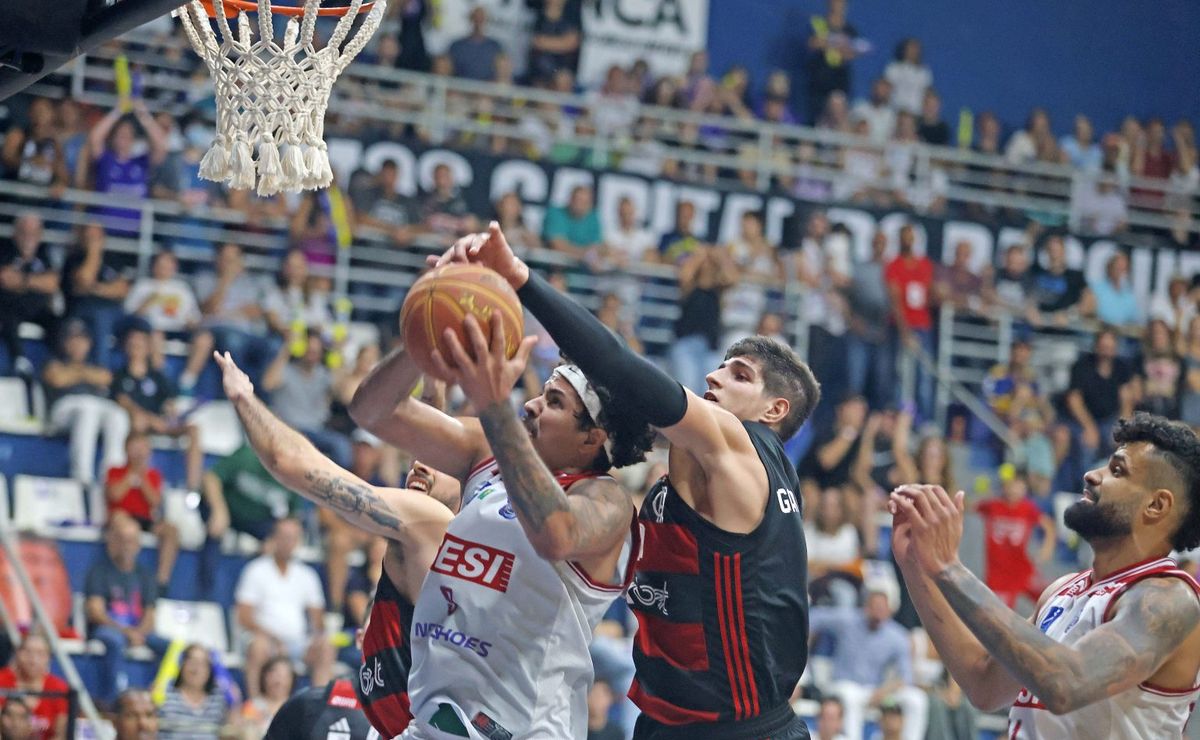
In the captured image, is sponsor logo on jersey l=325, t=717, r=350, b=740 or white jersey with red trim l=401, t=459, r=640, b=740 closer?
white jersey with red trim l=401, t=459, r=640, b=740

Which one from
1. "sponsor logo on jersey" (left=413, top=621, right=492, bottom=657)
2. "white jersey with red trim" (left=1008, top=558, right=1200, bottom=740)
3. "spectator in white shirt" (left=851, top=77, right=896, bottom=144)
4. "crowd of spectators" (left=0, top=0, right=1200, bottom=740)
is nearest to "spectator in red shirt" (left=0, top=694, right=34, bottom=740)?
"crowd of spectators" (left=0, top=0, right=1200, bottom=740)

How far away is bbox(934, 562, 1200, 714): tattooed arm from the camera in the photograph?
4414mm

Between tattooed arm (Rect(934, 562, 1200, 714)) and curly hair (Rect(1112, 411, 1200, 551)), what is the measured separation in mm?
383

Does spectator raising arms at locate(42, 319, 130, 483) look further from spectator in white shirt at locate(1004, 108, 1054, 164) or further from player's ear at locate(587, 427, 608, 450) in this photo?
spectator in white shirt at locate(1004, 108, 1054, 164)

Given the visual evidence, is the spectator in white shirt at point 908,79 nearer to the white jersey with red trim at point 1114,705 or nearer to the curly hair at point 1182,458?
the curly hair at point 1182,458

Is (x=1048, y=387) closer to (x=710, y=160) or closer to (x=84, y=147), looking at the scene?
(x=710, y=160)

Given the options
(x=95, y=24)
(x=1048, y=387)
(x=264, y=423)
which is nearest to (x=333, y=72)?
(x=95, y=24)

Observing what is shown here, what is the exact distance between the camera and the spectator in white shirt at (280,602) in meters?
10.1

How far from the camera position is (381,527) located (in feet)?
18.0

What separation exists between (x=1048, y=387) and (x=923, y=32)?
5389 millimetres

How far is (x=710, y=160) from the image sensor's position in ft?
48.1

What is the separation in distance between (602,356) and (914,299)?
34.3 feet

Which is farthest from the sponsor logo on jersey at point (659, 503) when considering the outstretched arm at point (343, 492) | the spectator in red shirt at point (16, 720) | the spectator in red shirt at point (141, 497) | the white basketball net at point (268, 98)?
the spectator in red shirt at point (141, 497)

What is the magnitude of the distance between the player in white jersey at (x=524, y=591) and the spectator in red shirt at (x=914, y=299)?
31.5ft
